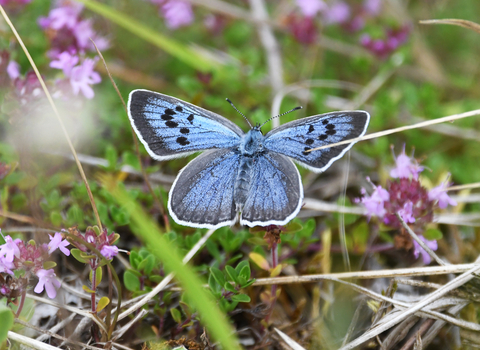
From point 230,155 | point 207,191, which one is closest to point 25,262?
point 207,191

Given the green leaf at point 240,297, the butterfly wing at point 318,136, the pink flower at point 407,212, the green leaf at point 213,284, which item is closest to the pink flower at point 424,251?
the pink flower at point 407,212

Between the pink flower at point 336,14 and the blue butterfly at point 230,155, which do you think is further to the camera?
the pink flower at point 336,14

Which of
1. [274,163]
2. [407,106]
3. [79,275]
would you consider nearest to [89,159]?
[79,275]

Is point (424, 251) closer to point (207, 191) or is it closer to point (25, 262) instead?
point (207, 191)

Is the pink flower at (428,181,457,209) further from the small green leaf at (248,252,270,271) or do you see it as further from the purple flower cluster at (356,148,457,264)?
the small green leaf at (248,252,270,271)

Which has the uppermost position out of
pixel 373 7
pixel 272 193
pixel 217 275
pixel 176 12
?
pixel 373 7

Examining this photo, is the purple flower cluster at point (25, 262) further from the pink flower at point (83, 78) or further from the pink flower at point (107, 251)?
the pink flower at point (83, 78)
